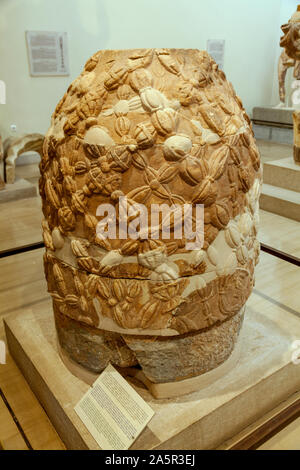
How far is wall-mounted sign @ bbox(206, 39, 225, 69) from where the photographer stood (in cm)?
724

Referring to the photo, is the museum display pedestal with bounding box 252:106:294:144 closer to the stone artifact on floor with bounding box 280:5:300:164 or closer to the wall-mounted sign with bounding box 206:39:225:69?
the wall-mounted sign with bounding box 206:39:225:69

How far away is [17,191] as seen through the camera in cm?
463

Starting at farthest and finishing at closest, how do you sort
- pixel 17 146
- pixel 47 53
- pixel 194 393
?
1. pixel 47 53
2. pixel 17 146
3. pixel 194 393

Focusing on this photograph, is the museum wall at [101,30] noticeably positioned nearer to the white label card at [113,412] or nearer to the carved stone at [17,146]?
the carved stone at [17,146]

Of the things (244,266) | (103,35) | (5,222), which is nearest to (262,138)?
(103,35)

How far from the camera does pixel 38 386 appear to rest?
71.0 inches

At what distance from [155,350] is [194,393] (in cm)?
28

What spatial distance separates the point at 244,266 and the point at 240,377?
1.57ft

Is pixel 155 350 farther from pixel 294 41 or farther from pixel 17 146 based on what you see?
pixel 17 146

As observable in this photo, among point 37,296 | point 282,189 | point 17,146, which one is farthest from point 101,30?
point 37,296

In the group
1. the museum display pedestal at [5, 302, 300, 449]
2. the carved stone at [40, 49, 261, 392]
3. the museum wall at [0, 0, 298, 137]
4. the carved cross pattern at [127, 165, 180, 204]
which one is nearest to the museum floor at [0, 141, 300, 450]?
the museum display pedestal at [5, 302, 300, 449]

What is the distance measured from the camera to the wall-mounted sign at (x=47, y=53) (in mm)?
5535

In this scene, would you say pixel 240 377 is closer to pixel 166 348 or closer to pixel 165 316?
pixel 166 348

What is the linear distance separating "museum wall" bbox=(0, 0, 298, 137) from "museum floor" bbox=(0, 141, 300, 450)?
1940mm
